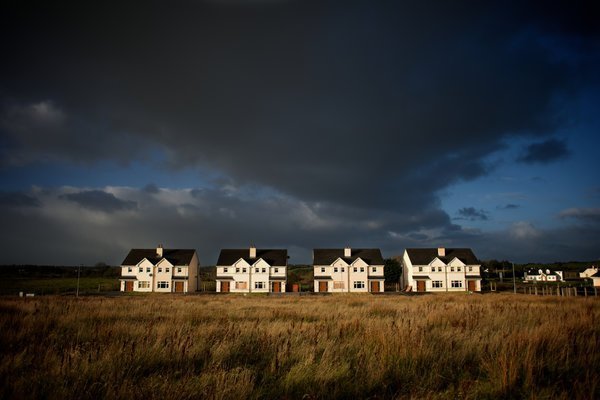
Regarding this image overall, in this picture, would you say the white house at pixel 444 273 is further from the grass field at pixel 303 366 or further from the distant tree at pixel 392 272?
the grass field at pixel 303 366

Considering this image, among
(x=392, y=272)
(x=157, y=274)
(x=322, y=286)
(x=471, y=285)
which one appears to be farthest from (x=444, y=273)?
(x=157, y=274)

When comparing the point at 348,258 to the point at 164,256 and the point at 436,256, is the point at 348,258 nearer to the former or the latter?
the point at 436,256

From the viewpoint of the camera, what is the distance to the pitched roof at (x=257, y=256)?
74188 mm

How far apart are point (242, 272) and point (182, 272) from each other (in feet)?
40.3

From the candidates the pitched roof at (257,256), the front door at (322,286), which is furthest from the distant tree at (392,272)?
the pitched roof at (257,256)

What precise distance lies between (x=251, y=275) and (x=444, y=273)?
39.1 m

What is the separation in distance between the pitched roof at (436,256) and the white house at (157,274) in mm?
46704

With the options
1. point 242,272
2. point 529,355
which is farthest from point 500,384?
point 242,272

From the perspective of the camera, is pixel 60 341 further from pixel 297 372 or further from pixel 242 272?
pixel 242 272

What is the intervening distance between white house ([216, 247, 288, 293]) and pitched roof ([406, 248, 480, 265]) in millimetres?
27345

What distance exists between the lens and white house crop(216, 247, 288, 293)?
72125 millimetres

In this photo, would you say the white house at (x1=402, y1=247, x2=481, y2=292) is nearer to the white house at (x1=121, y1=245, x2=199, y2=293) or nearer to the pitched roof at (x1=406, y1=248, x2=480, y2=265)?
the pitched roof at (x1=406, y1=248, x2=480, y2=265)

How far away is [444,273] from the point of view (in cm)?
7275

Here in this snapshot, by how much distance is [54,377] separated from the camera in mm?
5395
